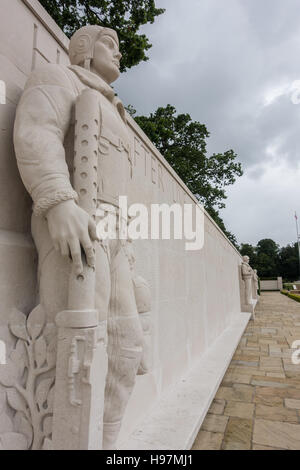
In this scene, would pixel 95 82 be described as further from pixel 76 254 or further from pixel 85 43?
pixel 76 254

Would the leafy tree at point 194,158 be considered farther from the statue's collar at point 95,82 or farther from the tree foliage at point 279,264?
the tree foliage at point 279,264

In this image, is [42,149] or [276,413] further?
[276,413]

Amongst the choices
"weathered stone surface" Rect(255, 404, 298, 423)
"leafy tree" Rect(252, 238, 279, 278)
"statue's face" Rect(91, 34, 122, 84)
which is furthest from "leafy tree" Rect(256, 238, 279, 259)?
"statue's face" Rect(91, 34, 122, 84)

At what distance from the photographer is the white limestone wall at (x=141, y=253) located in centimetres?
143

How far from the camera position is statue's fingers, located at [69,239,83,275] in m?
1.22

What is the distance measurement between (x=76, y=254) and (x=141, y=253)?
139 centimetres

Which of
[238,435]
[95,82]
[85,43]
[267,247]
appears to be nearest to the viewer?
[95,82]

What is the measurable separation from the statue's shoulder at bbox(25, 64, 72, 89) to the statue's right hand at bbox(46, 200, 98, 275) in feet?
2.12

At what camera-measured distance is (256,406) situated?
3.15m

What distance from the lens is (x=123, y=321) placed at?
1.53 meters

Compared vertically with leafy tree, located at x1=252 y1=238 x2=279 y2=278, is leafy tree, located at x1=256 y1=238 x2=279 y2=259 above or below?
above

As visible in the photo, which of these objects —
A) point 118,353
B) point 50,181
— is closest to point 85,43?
point 50,181

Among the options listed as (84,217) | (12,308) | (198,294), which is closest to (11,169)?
(84,217)

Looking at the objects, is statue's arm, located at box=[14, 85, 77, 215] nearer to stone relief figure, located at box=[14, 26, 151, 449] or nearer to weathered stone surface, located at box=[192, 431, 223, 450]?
stone relief figure, located at box=[14, 26, 151, 449]
